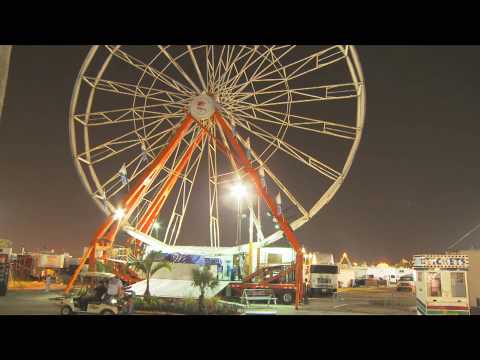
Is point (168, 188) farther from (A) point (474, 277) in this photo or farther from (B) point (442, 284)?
(A) point (474, 277)

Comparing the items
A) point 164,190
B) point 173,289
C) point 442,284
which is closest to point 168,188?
Result: point 164,190

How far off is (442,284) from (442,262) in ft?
2.34

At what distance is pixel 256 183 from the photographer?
17.4 m

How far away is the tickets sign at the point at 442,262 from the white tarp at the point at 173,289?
7155 millimetres

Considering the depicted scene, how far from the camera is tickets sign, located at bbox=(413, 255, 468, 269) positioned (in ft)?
47.0

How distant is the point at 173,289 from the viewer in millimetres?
16844

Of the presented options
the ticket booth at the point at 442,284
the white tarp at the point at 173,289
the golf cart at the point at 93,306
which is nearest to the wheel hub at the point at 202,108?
the white tarp at the point at 173,289

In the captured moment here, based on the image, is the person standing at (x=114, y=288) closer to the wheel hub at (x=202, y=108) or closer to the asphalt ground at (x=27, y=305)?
the asphalt ground at (x=27, y=305)

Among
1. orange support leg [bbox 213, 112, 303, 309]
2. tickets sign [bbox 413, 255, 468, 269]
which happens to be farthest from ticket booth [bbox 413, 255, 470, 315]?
orange support leg [bbox 213, 112, 303, 309]

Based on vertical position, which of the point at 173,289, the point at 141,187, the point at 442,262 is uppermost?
the point at 141,187

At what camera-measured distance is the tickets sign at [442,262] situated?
14.3 meters
